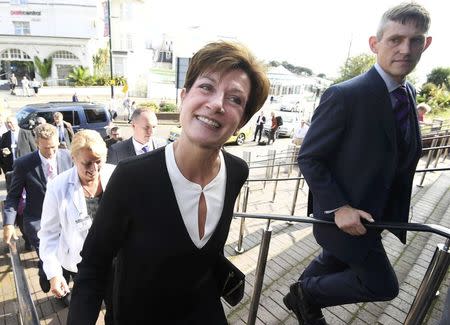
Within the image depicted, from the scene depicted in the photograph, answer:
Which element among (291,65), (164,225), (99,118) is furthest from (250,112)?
(291,65)

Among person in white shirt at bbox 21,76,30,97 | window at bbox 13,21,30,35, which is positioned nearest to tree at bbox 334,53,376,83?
person in white shirt at bbox 21,76,30,97

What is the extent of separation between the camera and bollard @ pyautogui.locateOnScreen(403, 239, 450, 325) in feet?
5.57

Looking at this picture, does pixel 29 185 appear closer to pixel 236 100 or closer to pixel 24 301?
pixel 24 301

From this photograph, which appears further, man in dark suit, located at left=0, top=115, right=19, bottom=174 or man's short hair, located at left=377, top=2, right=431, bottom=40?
man in dark suit, located at left=0, top=115, right=19, bottom=174

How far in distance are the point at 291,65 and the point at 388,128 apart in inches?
4967

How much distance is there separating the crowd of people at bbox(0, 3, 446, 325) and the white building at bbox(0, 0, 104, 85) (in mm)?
35668

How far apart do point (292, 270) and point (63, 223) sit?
244 cm

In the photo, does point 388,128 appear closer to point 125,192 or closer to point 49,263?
point 125,192

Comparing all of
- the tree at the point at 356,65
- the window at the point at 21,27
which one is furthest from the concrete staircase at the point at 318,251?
the window at the point at 21,27

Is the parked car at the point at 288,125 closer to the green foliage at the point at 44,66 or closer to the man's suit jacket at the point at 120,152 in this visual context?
the man's suit jacket at the point at 120,152

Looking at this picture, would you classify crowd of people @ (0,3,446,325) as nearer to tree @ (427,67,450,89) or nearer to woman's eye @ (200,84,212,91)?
woman's eye @ (200,84,212,91)

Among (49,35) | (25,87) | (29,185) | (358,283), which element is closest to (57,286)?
(29,185)

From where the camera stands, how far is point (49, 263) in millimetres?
2322

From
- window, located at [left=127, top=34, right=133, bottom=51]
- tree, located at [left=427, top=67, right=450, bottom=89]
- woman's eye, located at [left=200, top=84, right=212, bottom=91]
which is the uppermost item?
window, located at [left=127, top=34, right=133, bottom=51]
